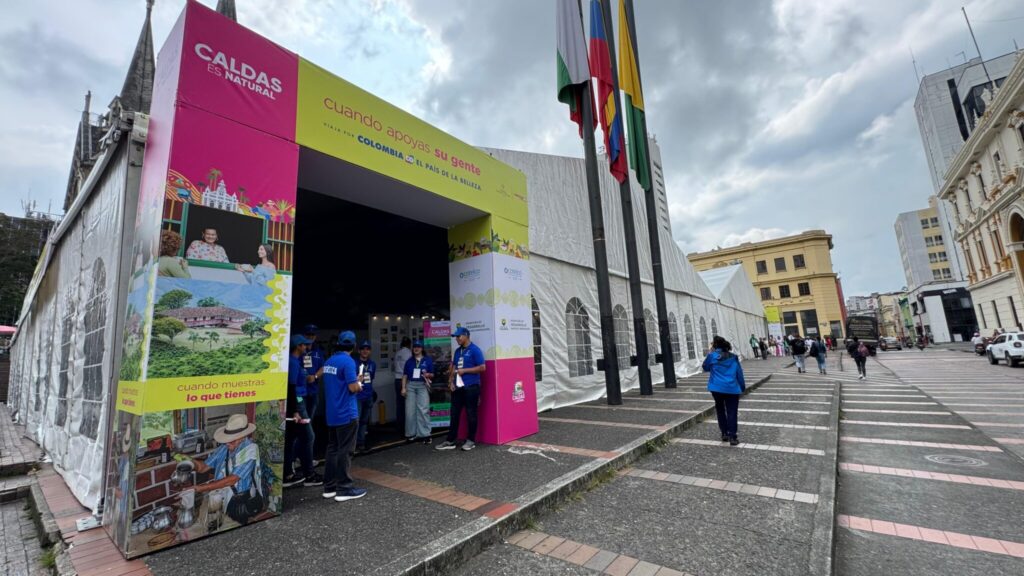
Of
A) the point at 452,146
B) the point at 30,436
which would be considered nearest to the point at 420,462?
the point at 452,146

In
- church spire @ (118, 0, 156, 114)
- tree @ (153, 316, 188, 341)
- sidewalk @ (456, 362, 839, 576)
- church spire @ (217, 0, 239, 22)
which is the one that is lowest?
sidewalk @ (456, 362, 839, 576)

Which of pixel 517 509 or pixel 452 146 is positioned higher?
pixel 452 146

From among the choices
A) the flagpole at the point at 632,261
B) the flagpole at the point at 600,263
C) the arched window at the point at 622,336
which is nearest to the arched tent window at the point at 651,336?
the arched window at the point at 622,336

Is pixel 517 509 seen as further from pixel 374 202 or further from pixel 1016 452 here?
pixel 1016 452

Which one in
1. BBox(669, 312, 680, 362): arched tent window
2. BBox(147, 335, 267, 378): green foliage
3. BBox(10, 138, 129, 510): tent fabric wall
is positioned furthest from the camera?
BBox(669, 312, 680, 362): arched tent window

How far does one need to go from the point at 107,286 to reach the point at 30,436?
847 cm

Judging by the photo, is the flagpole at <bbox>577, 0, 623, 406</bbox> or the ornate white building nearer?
the flagpole at <bbox>577, 0, 623, 406</bbox>

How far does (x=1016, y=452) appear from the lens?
525 centimetres

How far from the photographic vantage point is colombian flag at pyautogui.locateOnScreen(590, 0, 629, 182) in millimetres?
10352

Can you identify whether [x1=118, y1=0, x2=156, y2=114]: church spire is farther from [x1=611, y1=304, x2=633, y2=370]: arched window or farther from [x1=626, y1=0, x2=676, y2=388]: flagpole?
[x1=611, y1=304, x2=633, y2=370]: arched window

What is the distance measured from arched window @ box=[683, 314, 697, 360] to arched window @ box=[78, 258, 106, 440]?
16.1m

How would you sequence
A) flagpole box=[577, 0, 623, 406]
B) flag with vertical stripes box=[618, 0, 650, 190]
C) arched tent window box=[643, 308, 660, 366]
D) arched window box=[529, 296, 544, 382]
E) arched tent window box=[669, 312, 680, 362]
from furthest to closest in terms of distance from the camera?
1. arched tent window box=[669, 312, 680, 362]
2. arched tent window box=[643, 308, 660, 366]
3. flag with vertical stripes box=[618, 0, 650, 190]
4. flagpole box=[577, 0, 623, 406]
5. arched window box=[529, 296, 544, 382]

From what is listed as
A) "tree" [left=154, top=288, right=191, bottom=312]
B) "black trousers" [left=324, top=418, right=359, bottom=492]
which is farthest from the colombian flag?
"tree" [left=154, top=288, right=191, bottom=312]

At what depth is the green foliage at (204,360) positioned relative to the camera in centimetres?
297
